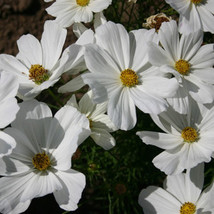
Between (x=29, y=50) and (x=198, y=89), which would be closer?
(x=198, y=89)

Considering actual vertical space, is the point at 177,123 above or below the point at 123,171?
above

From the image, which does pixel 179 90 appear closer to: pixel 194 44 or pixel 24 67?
pixel 194 44

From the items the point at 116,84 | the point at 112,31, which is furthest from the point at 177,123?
the point at 112,31

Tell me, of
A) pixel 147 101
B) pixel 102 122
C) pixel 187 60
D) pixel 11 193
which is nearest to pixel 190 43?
pixel 187 60

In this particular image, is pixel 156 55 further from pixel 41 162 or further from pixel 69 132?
pixel 41 162

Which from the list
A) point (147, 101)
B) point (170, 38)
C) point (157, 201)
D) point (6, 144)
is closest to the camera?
point (6, 144)

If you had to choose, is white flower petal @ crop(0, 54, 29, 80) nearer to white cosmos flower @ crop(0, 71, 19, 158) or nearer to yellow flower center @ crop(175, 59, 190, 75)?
white cosmos flower @ crop(0, 71, 19, 158)

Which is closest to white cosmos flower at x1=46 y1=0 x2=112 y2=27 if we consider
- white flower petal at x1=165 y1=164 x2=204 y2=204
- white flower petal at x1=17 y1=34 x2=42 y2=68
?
white flower petal at x1=17 y1=34 x2=42 y2=68
